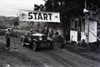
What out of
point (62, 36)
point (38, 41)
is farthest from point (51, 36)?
point (38, 41)

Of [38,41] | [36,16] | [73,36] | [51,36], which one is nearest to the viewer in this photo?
[38,41]

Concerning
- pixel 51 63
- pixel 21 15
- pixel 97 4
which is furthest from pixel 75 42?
pixel 51 63

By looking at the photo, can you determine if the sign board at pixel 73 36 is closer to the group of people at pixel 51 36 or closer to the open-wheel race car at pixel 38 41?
the group of people at pixel 51 36

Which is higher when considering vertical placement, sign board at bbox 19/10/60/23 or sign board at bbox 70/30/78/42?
sign board at bbox 19/10/60/23

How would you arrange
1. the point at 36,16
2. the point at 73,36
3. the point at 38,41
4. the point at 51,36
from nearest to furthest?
1. the point at 38,41
2. the point at 36,16
3. the point at 73,36
4. the point at 51,36

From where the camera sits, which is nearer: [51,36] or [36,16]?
[36,16]

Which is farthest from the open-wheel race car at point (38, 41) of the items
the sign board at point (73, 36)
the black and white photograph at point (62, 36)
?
the sign board at point (73, 36)

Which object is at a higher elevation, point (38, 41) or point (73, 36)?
point (73, 36)

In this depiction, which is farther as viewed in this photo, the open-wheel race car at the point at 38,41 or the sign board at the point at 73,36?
the sign board at the point at 73,36

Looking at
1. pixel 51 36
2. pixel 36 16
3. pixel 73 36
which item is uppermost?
pixel 36 16

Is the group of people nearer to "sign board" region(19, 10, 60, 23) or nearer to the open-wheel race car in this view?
the open-wheel race car

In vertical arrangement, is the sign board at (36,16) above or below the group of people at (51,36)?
above

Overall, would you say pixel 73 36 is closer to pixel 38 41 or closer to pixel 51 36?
pixel 51 36

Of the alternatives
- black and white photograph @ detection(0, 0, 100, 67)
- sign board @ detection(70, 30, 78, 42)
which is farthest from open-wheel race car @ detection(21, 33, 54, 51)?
sign board @ detection(70, 30, 78, 42)
